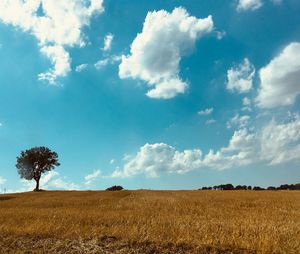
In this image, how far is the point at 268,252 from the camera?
9492 mm

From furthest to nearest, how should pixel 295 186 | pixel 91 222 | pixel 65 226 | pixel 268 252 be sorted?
1. pixel 295 186
2. pixel 91 222
3. pixel 65 226
4. pixel 268 252

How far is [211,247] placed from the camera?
10.1 meters

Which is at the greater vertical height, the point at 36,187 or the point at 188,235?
the point at 36,187

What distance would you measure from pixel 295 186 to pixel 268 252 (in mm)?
94392

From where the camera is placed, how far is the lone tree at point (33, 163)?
289 ft

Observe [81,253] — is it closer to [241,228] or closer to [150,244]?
A: [150,244]

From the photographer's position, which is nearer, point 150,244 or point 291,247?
point 291,247

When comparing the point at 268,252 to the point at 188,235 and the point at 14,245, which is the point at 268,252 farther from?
the point at 14,245

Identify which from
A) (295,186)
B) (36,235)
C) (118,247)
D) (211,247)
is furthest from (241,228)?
(295,186)

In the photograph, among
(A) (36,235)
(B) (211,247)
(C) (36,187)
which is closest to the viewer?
(B) (211,247)

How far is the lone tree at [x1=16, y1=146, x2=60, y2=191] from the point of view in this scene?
88062 millimetres

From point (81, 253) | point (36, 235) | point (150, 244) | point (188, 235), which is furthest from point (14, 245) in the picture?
point (188, 235)

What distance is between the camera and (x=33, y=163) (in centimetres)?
8862

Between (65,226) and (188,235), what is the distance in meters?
5.22
